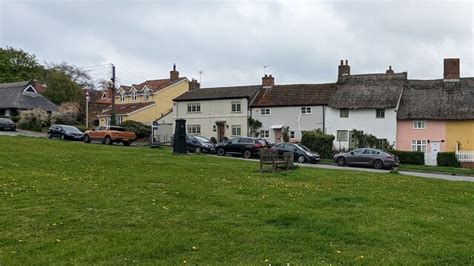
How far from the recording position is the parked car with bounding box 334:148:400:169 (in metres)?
35.9

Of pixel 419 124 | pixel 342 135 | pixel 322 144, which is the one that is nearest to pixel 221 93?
pixel 342 135

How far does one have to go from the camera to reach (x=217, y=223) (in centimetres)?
889

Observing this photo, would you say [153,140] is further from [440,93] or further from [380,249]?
[380,249]

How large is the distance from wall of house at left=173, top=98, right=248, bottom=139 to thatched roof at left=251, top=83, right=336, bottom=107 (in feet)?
7.37

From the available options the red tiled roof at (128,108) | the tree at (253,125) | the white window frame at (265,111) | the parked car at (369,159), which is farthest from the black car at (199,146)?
the red tiled roof at (128,108)

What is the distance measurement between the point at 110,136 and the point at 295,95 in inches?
847

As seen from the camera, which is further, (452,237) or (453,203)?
(453,203)

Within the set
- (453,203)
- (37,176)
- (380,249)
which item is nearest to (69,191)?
(37,176)

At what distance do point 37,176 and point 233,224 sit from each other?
25.9 ft

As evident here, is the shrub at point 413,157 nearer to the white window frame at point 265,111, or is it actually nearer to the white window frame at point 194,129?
the white window frame at point 265,111

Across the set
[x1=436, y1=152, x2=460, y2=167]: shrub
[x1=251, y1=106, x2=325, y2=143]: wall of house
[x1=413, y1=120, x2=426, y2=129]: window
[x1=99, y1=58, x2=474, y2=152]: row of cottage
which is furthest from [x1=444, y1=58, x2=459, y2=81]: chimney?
[x1=251, y1=106, x2=325, y2=143]: wall of house

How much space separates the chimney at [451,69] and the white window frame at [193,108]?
27.6 m

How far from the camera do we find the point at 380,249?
7.52 m

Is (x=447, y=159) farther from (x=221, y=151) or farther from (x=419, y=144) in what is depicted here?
(x=221, y=151)
